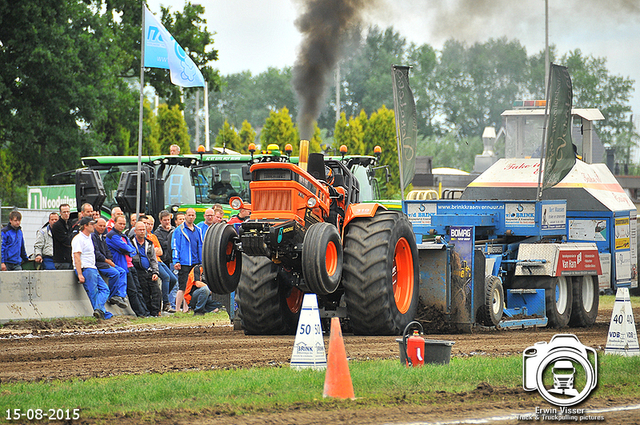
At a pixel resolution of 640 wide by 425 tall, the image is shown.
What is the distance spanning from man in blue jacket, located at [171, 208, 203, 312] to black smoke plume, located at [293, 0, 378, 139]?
3.02 meters

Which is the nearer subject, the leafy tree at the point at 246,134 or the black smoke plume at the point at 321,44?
the black smoke plume at the point at 321,44

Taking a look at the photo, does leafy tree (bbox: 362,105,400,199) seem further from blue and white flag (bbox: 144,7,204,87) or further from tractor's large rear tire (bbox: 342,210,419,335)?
tractor's large rear tire (bbox: 342,210,419,335)

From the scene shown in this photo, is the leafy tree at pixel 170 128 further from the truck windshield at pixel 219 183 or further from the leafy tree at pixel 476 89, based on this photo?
the leafy tree at pixel 476 89

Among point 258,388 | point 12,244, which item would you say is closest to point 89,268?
point 12,244

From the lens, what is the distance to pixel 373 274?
1029cm

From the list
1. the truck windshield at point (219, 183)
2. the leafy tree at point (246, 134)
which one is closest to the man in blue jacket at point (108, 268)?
the truck windshield at point (219, 183)

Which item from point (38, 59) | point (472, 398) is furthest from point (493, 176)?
point (38, 59)

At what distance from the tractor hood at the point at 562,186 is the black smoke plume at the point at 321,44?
3646 millimetres

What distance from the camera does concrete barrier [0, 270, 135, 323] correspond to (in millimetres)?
12984

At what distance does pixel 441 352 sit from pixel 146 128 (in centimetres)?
2587

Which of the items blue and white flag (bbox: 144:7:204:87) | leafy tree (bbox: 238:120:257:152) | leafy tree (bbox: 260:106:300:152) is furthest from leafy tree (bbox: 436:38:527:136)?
blue and white flag (bbox: 144:7:204:87)

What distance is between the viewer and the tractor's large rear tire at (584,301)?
1425cm

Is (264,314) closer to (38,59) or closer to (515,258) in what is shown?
(515,258)

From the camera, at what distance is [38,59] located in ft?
87.2
